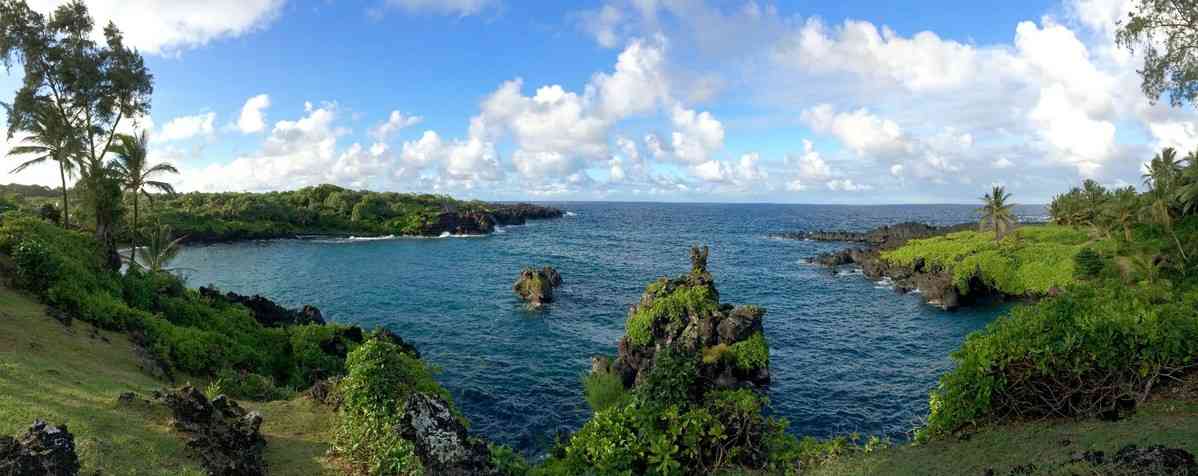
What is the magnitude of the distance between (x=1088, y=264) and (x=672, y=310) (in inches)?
1677

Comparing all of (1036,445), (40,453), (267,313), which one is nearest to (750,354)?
(1036,445)

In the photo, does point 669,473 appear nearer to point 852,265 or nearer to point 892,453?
point 892,453

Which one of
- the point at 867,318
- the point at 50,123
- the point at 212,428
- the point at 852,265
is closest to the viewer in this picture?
the point at 212,428

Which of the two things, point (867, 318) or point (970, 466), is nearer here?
point (970, 466)

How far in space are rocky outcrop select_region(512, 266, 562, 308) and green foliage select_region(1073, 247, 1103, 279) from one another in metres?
50.2

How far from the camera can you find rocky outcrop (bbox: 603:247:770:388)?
3341 cm

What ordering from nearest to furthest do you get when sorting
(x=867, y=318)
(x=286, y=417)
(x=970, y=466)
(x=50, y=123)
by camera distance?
1. (x=970, y=466)
2. (x=286, y=417)
3. (x=50, y=123)
4. (x=867, y=318)

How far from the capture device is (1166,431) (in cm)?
1116

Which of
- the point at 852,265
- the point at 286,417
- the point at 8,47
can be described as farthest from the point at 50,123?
the point at 852,265

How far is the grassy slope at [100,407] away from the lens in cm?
1152

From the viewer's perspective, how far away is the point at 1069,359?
42.9 feet

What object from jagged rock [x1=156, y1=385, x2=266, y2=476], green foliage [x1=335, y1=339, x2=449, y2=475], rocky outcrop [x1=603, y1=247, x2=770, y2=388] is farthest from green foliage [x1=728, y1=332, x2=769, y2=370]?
jagged rock [x1=156, y1=385, x2=266, y2=476]

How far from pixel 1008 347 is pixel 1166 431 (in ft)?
9.72

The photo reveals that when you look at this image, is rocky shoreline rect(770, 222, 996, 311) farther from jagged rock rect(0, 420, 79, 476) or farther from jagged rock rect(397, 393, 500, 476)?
jagged rock rect(0, 420, 79, 476)
